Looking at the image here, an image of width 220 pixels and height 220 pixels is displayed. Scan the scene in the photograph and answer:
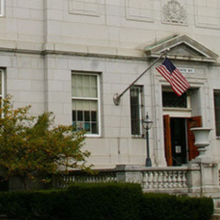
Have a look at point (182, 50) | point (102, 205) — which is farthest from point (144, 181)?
point (182, 50)

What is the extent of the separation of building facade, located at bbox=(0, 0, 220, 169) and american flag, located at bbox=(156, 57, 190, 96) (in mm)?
1697

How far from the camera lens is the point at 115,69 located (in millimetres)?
22609

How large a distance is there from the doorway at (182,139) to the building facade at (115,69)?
0.15ft

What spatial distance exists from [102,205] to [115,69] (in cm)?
855

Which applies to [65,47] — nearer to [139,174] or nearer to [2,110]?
[2,110]

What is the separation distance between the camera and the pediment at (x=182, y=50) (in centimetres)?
2306

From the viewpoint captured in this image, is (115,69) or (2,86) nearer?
(2,86)

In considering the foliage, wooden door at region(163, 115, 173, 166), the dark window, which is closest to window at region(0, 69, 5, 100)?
the foliage

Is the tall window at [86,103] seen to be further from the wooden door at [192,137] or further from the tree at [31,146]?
the wooden door at [192,137]

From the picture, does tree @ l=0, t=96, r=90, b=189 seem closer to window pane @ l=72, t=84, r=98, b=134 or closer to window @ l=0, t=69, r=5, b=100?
window @ l=0, t=69, r=5, b=100

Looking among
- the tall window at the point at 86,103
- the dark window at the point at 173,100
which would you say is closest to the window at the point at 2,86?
the tall window at the point at 86,103

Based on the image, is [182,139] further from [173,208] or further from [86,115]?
[173,208]

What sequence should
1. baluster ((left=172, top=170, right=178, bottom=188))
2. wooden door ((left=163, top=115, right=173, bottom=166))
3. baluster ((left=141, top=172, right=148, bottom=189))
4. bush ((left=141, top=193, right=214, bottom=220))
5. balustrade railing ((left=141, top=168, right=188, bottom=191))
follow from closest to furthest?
1. bush ((left=141, top=193, right=214, bottom=220))
2. baluster ((left=141, top=172, right=148, bottom=189))
3. balustrade railing ((left=141, top=168, right=188, bottom=191))
4. baluster ((left=172, top=170, right=178, bottom=188))
5. wooden door ((left=163, top=115, right=173, bottom=166))

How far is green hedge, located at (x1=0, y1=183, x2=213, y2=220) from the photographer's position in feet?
49.9
